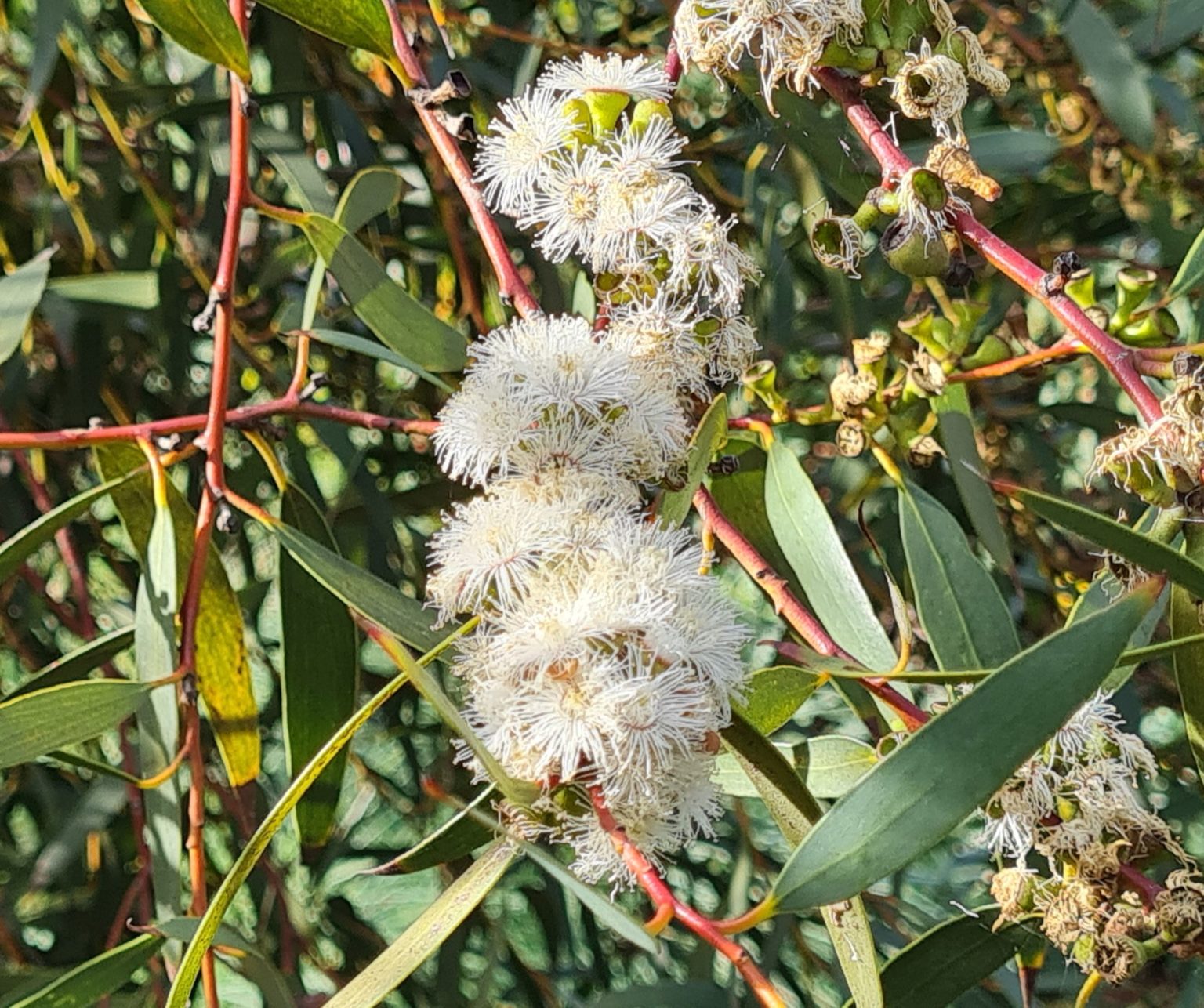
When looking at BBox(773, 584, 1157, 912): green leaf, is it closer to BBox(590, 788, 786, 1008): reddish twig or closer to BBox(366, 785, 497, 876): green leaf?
BBox(590, 788, 786, 1008): reddish twig

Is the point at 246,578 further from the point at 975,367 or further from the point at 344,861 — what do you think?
the point at 975,367

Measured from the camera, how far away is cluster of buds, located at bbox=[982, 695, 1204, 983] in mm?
581

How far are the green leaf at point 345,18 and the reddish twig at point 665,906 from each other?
1.33 ft

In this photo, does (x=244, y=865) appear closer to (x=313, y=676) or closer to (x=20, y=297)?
(x=313, y=676)

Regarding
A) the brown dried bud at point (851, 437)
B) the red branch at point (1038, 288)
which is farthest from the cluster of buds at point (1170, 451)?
the brown dried bud at point (851, 437)

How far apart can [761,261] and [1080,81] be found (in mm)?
412

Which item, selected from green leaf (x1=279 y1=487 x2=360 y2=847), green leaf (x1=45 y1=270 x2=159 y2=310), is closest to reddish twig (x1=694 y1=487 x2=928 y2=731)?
green leaf (x1=279 y1=487 x2=360 y2=847)

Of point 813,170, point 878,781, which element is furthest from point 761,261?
point 878,781

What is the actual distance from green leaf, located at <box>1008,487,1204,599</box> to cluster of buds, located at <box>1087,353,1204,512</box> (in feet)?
0.07

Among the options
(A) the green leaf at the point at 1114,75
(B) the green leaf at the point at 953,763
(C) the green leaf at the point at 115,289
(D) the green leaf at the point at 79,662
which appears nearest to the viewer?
(B) the green leaf at the point at 953,763

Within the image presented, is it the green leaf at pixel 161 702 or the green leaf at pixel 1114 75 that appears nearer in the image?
the green leaf at pixel 161 702

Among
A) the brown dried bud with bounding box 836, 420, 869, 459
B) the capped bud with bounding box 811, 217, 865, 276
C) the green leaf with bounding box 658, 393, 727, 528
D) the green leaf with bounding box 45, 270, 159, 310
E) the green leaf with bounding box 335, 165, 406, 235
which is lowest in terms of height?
the brown dried bud with bounding box 836, 420, 869, 459

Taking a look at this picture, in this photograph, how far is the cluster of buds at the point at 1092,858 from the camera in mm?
581

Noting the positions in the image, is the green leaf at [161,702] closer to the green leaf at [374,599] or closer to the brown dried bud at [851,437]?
the green leaf at [374,599]
